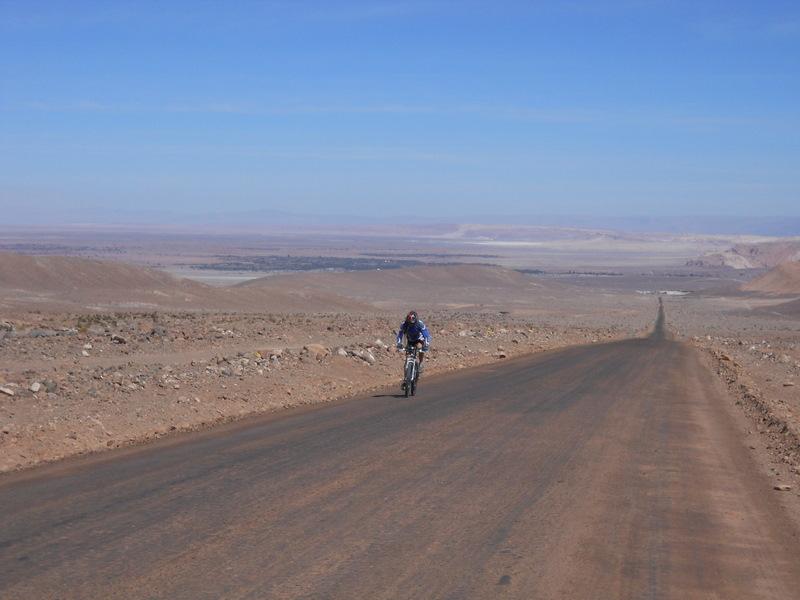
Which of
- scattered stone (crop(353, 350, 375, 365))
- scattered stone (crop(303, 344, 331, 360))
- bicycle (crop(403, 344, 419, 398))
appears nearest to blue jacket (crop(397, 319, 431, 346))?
bicycle (crop(403, 344, 419, 398))

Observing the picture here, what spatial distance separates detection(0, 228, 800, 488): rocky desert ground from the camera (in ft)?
55.4

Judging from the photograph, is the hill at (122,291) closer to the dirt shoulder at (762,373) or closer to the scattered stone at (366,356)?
the dirt shoulder at (762,373)

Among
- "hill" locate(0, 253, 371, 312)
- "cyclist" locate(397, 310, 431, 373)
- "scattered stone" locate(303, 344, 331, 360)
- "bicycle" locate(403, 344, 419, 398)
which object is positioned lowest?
"hill" locate(0, 253, 371, 312)

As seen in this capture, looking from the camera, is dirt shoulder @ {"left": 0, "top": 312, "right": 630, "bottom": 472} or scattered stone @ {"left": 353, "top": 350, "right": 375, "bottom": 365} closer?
dirt shoulder @ {"left": 0, "top": 312, "right": 630, "bottom": 472}

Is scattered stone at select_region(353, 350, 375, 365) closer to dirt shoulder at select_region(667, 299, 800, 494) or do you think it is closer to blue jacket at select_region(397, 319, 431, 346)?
blue jacket at select_region(397, 319, 431, 346)

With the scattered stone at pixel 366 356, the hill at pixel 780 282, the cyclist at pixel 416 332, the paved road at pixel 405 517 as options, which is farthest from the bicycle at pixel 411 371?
the hill at pixel 780 282

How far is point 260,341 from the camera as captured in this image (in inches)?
1460

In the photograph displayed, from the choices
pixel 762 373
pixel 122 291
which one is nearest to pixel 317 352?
pixel 762 373

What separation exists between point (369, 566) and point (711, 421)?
41.2ft

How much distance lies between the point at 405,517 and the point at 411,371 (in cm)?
1101

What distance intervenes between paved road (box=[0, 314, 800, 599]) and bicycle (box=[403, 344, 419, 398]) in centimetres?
363

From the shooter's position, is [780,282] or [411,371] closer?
[411,371]

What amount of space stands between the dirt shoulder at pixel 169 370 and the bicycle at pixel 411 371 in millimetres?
1527

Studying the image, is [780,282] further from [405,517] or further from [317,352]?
[405,517]
